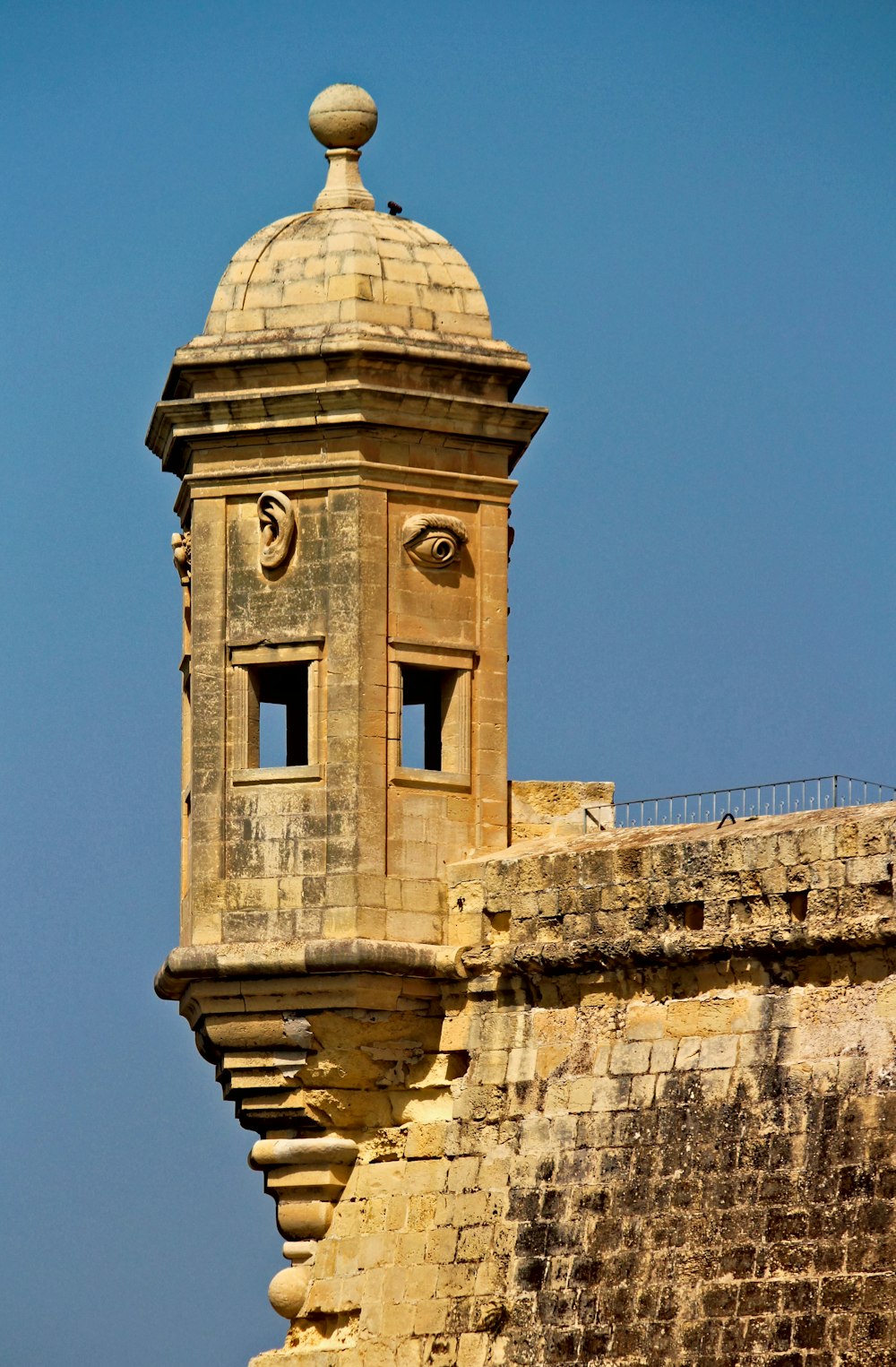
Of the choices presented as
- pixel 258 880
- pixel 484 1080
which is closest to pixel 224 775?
pixel 258 880

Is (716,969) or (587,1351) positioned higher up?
(716,969)

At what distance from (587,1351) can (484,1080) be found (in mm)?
2245

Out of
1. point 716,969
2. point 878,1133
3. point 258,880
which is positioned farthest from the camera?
point 258,880

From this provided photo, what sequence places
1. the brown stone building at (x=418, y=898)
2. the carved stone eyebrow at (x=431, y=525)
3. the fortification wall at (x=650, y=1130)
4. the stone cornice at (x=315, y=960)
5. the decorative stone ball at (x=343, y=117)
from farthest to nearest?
the decorative stone ball at (x=343, y=117) < the carved stone eyebrow at (x=431, y=525) < the stone cornice at (x=315, y=960) < the brown stone building at (x=418, y=898) < the fortification wall at (x=650, y=1130)

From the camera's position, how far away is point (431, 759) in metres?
27.5

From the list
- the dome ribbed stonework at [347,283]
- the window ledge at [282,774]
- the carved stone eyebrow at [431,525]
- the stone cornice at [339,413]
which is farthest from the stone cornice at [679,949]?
the dome ribbed stonework at [347,283]

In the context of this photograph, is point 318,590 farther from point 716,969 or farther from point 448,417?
point 716,969

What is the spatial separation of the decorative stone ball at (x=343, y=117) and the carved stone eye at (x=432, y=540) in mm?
2919

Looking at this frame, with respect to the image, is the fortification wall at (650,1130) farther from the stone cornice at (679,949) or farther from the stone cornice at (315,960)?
the stone cornice at (315,960)

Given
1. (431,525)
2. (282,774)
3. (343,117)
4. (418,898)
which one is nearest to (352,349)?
(431,525)

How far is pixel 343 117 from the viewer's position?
27938 millimetres

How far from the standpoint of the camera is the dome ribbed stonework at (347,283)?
2689 cm

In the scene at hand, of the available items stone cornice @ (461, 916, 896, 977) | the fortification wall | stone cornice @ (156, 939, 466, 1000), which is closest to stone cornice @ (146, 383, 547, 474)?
the fortification wall

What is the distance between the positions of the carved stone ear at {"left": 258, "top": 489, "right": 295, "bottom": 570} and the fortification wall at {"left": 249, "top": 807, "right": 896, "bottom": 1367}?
243cm
